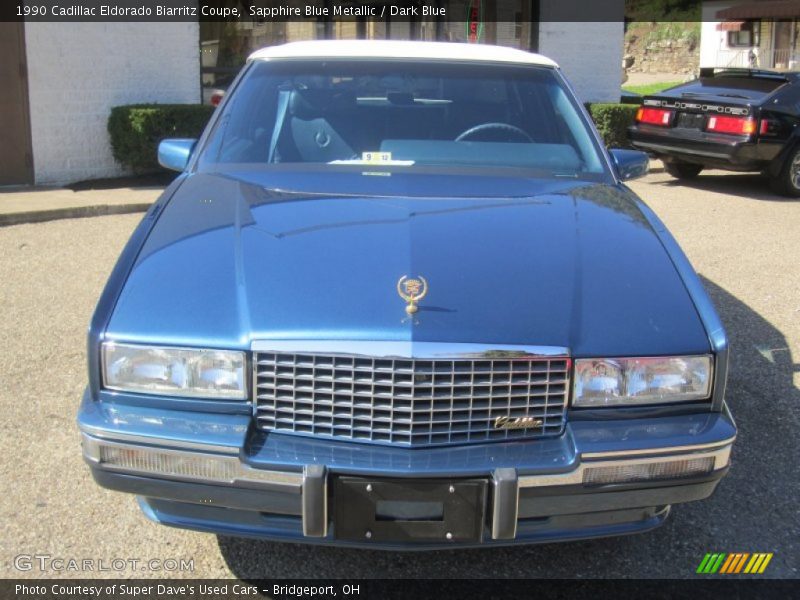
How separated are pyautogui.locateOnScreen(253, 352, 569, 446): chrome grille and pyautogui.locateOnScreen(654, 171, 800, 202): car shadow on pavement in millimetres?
8785

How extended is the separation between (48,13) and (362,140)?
739 centimetres

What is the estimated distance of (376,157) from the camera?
3.88m

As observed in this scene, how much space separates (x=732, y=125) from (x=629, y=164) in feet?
21.9

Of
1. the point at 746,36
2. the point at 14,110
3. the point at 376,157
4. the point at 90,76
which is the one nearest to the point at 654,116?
the point at 90,76

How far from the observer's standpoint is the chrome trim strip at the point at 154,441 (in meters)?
2.47

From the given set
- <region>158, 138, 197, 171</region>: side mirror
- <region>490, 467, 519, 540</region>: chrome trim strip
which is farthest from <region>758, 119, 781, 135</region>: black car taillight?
<region>490, 467, 519, 540</region>: chrome trim strip

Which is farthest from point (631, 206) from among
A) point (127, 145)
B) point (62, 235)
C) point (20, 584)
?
point (127, 145)

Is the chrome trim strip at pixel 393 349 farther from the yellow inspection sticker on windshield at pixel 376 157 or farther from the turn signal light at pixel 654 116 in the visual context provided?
the turn signal light at pixel 654 116

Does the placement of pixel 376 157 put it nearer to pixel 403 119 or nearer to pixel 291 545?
pixel 403 119

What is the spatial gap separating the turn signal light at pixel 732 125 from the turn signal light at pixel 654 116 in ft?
1.85

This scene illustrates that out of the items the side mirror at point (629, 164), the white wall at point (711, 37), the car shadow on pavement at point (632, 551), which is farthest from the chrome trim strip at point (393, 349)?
the white wall at point (711, 37)

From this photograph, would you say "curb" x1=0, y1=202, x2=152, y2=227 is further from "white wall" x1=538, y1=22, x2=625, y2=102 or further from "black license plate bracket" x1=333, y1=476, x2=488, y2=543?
"white wall" x1=538, y1=22, x2=625, y2=102

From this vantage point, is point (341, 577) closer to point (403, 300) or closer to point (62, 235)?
point (403, 300)

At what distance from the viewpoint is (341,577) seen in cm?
302
